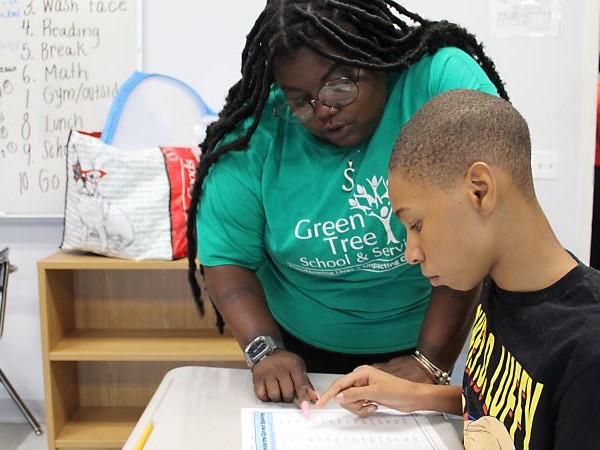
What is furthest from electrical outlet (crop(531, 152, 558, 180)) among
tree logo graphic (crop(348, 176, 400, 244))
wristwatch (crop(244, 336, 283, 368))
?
wristwatch (crop(244, 336, 283, 368))

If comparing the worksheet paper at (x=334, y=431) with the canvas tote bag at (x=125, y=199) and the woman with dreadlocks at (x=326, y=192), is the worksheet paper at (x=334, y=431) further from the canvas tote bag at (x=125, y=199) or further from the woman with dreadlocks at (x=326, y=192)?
the canvas tote bag at (x=125, y=199)

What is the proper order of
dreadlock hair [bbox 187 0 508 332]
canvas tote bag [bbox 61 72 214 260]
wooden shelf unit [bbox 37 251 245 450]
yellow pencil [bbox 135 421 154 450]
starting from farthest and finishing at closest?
wooden shelf unit [bbox 37 251 245 450] < canvas tote bag [bbox 61 72 214 260] < dreadlock hair [bbox 187 0 508 332] < yellow pencil [bbox 135 421 154 450]

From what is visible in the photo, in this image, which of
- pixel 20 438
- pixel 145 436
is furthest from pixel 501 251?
pixel 20 438

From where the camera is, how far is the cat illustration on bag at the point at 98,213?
2025 mm

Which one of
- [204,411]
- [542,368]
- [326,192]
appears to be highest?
[326,192]

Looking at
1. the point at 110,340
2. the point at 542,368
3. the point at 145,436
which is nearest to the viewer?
the point at 542,368

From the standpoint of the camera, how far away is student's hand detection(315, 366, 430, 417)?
91 cm

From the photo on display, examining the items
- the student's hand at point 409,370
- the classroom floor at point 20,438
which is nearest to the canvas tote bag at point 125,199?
the classroom floor at point 20,438

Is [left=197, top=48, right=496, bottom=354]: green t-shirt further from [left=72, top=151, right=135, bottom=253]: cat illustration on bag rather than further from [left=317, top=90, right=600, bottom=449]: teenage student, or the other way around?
[left=72, top=151, right=135, bottom=253]: cat illustration on bag

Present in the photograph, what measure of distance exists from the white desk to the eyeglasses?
452 mm

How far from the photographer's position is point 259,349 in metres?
1.06

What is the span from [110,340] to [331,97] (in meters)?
1.63

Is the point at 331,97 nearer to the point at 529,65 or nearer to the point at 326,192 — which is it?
the point at 326,192

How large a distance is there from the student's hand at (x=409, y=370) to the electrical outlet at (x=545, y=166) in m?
1.56
